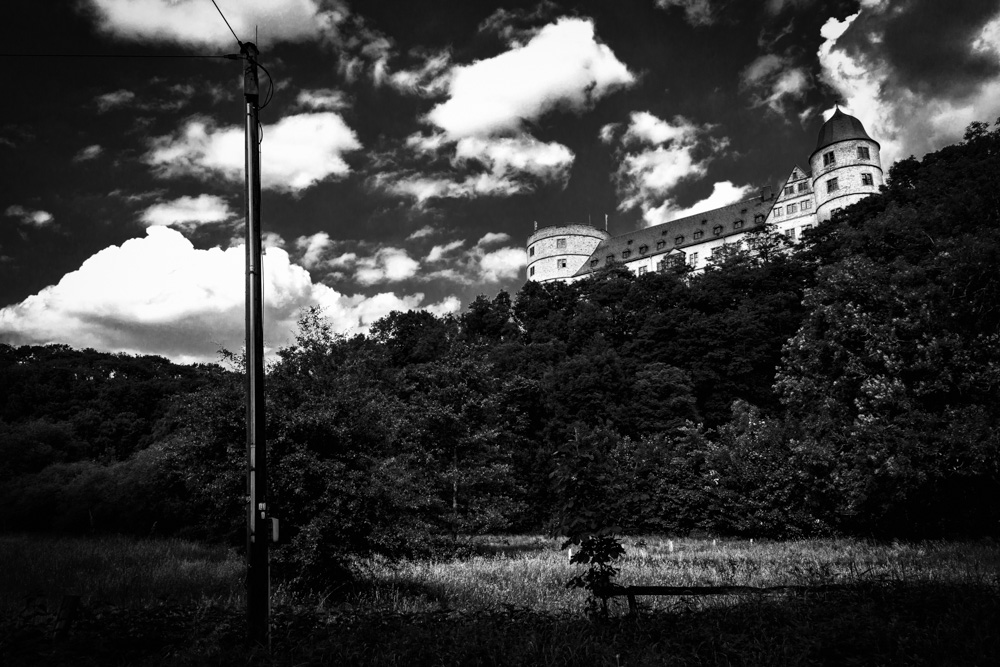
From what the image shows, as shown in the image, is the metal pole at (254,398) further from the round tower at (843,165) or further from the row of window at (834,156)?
the row of window at (834,156)

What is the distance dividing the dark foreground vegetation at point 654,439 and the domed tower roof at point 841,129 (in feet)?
82.3

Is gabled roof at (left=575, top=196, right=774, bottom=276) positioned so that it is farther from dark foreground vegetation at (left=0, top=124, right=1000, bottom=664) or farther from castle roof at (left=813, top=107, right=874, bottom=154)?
dark foreground vegetation at (left=0, top=124, right=1000, bottom=664)

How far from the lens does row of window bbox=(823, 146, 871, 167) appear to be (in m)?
78.5

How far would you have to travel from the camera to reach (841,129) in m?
80.5

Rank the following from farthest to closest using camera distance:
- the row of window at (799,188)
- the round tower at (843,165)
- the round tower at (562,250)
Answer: the round tower at (562,250), the row of window at (799,188), the round tower at (843,165)

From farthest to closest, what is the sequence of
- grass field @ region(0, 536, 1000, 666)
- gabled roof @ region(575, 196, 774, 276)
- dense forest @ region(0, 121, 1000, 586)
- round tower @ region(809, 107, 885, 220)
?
gabled roof @ region(575, 196, 774, 276)
round tower @ region(809, 107, 885, 220)
dense forest @ region(0, 121, 1000, 586)
grass field @ region(0, 536, 1000, 666)

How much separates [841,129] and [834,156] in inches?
162

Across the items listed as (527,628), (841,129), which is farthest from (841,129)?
(527,628)

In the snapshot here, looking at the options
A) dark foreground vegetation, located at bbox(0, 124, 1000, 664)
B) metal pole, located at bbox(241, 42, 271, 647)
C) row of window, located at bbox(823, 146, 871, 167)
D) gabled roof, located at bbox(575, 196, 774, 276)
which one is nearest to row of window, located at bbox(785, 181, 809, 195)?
gabled roof, located at bbox(575, 196, 774, 276)

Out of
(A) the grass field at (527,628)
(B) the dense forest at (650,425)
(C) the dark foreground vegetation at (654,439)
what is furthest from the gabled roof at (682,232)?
(A) the grass field at (527,628)

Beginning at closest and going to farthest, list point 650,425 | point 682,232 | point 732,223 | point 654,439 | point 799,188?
1. point 654,439
2. point 650,425
3. point 799,188
4. point 732,223
5. point 682,232

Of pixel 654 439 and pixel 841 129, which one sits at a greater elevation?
pixel 841 129

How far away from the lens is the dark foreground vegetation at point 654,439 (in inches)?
337

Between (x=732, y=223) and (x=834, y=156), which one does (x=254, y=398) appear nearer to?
(x=834, y=156)
